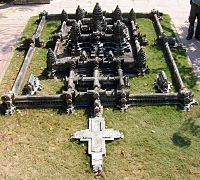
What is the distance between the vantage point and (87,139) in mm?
14023

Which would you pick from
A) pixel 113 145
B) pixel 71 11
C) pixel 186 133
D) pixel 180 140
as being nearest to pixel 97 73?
pixel 113 145

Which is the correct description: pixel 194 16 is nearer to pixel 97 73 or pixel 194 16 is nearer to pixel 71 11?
Result: pixel 97 73

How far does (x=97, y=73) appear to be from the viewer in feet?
57.1

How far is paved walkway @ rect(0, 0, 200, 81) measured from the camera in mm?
21781

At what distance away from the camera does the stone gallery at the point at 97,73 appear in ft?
50.6

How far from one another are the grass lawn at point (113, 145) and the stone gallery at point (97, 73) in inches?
14.8

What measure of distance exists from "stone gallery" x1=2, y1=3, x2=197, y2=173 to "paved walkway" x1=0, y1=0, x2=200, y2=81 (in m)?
1.47

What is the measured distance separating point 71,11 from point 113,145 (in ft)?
51.1

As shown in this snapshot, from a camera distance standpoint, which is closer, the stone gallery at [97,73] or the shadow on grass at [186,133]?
the shadow on grass at [186,133]

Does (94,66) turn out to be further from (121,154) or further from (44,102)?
(121,154)

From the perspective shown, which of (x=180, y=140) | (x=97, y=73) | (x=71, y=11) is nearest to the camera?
(x=180, y=140)

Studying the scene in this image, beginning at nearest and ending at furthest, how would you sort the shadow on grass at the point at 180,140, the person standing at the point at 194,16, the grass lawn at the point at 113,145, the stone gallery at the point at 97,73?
the grass lawn at the point at 113,145
the shadow on grass at the point at 180,140
the stone gallery at the point at 97,73
the person standing at the point at 194,16

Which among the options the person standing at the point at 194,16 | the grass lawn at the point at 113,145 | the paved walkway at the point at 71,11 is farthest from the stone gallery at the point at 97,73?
the person standing at the point at 194,16

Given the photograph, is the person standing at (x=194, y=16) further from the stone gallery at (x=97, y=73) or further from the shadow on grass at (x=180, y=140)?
the shadow on grass at (x=180, y=140)
